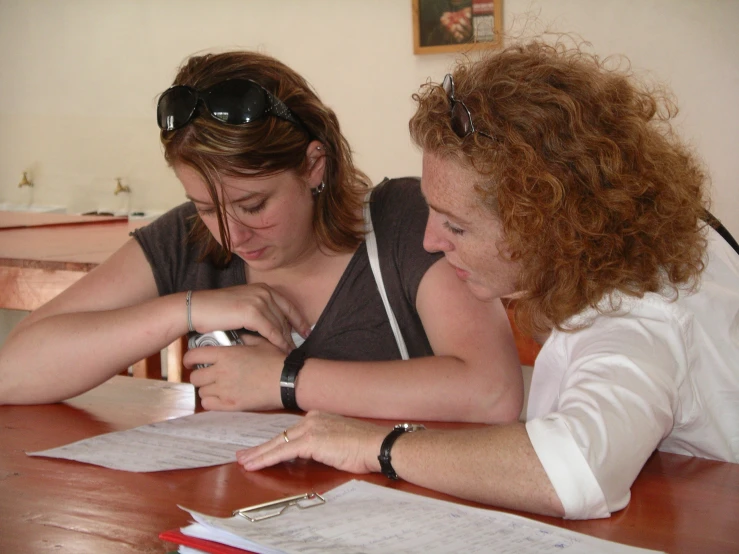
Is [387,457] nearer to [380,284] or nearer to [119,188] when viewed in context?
[380,284]

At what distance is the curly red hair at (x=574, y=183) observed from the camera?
44.6 inches

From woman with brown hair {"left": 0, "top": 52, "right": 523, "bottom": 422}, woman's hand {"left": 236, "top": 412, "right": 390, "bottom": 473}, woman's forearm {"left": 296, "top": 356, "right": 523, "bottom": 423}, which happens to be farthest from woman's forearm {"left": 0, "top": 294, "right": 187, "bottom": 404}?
woman's hand {"left": 236, "top": 412, "right": 390, "bottom": 473}

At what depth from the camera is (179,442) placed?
1.30m

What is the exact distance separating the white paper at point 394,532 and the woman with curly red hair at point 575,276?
0.05 m

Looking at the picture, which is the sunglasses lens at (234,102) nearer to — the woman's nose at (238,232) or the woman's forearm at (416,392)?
the woman's nose at (238,232)

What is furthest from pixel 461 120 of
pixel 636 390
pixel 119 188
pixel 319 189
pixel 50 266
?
pixel 119 188

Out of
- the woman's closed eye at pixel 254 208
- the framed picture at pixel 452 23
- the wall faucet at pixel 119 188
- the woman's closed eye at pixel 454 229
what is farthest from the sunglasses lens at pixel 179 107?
the wall faucet at pixel 119 188

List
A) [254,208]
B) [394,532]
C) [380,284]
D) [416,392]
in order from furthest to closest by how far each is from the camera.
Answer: [380,284] → [254,208] → [416,392] → [394,532]

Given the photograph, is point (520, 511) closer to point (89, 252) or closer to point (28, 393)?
point (28, 393)

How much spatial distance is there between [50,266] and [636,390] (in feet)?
6.80

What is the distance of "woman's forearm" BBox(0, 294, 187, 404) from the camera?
61.1 inches

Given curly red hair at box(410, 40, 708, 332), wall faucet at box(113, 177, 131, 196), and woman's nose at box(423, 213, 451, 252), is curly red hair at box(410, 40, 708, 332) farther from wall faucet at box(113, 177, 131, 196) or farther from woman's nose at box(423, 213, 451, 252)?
wall faucet at box(113, 177, 131, 196)

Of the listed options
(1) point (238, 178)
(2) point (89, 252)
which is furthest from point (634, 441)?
(2) point (89, 252)

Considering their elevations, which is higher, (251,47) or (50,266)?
(251,47)
